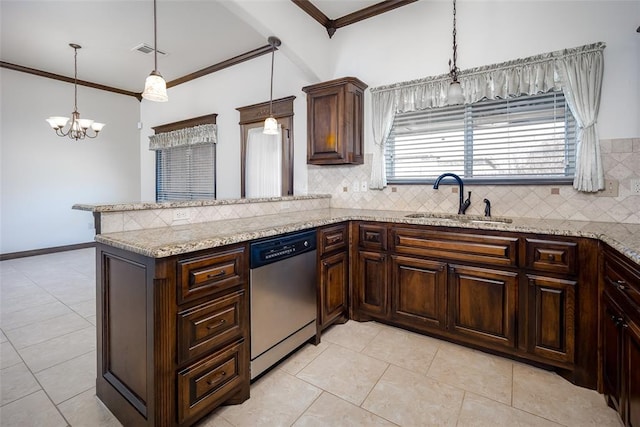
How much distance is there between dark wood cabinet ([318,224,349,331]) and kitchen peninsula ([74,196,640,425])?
0.02 meters

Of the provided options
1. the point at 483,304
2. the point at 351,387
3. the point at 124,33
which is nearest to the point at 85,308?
the point at 351,387

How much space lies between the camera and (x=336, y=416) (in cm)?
161

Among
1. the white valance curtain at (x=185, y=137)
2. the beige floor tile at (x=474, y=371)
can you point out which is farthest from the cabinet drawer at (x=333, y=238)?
the white valance curtain at (x=185, y=137)

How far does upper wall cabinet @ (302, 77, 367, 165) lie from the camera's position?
2990mm

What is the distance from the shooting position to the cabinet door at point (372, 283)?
8.33 ft

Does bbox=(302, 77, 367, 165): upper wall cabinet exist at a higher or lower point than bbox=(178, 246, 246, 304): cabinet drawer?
higher

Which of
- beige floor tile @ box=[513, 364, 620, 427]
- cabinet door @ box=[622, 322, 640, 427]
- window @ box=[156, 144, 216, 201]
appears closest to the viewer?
cabinet door @ box=[622, 322, 640, 427]

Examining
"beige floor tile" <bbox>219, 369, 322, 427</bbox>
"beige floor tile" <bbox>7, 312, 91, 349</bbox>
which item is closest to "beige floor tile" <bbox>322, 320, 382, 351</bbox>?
"beige floor tile" <bbox>219, 369, 322, 427</bbox>

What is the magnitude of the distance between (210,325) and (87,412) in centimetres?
88

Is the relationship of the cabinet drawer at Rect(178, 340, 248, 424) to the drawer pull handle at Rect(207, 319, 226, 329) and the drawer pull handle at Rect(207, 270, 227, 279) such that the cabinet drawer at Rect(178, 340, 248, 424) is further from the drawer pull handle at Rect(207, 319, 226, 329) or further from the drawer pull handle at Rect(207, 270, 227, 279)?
the drawer pull handle at Rect(207, 270, 227, 279)

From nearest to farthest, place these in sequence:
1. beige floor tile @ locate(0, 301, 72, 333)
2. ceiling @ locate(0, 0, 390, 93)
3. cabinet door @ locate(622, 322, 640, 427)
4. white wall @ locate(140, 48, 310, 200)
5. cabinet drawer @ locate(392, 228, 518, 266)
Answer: cabinet door @ locate(622, 322, 640, 427) < cabinet drawer @ locate(392, 228, 518, 266) < beige floor tile @ locate(0, 301, 72, 333) < ceiling @ locate(0, 0, 390, 93) < white wall @ locate(140, 48, 310, 200)

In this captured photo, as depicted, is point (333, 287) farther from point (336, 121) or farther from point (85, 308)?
point (85, 308)

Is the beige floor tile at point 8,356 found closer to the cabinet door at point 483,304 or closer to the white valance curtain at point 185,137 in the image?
the cabinet door at point 483,304

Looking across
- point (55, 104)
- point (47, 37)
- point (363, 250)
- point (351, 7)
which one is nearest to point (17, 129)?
point (55, 104)
